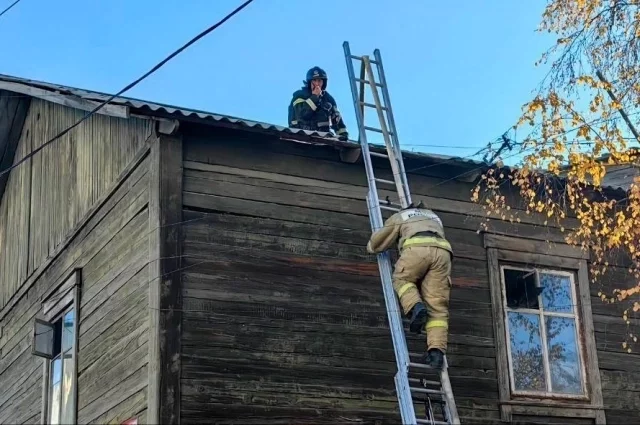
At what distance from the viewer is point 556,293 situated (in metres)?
10.2

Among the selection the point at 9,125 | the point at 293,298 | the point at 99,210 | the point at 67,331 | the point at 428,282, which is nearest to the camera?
the point at 428,282

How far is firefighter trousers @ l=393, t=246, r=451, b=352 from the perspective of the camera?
7465mm

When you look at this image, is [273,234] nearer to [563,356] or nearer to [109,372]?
[109,372]

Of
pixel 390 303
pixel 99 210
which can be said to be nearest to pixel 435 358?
pixel 390 303

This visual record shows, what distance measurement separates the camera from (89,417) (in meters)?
9.51

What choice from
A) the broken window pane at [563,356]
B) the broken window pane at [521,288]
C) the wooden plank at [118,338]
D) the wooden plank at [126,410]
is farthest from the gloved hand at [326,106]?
the wooden plank at [126,410]

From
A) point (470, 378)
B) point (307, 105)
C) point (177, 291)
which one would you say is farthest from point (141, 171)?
point (470, 378)

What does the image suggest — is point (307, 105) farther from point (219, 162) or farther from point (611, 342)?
point (611, 342)

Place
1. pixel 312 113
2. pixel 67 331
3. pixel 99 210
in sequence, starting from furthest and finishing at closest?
pixel 312 113 < pixel 67 331 < pixel 99 210

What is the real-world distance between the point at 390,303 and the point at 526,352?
2771 mm

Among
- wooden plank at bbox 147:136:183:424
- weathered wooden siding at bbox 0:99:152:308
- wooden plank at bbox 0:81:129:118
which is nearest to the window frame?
wooden plank at bbox 147:136:183:424

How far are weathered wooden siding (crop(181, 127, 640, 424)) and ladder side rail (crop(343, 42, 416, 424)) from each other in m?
0.75

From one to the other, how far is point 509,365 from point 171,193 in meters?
3.87

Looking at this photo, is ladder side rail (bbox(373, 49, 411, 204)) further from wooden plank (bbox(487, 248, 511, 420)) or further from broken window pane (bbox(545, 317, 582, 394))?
broken window pane (bbox(545, 317, 582, 394))
